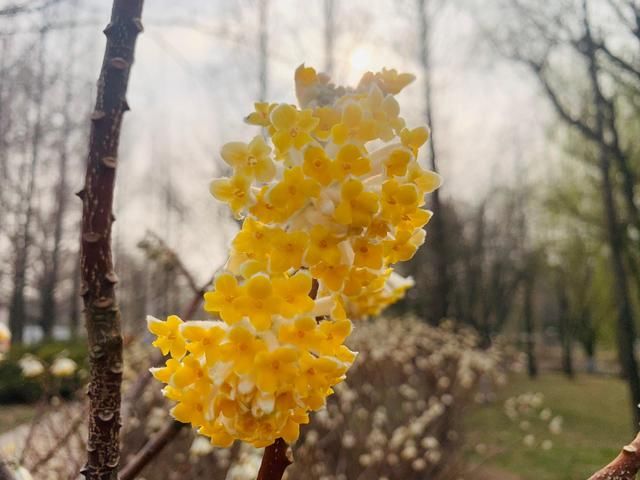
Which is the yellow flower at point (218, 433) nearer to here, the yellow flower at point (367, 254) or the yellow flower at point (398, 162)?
the yellow flower at point (367, 254)

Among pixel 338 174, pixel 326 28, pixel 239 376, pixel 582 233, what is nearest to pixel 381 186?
pixel 338 174

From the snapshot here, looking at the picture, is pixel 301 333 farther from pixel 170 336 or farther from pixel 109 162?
pixel 109 162

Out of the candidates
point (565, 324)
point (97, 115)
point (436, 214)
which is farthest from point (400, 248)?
point (565, 324)

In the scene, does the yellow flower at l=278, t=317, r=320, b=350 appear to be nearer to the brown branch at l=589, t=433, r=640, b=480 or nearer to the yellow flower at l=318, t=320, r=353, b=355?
the yellow flower at l=318, t=320, r=353, b=355

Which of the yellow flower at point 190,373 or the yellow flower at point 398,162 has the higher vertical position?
the yellow flower at point 398,162

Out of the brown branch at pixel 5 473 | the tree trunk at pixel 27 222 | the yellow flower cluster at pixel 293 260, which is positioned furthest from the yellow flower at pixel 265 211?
the tree trunk at pixel 27 222

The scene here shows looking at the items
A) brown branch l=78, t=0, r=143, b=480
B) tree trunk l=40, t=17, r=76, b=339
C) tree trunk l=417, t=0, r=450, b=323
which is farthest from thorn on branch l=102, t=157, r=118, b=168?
tree trunk l=417, t=0, r=450, b=323
